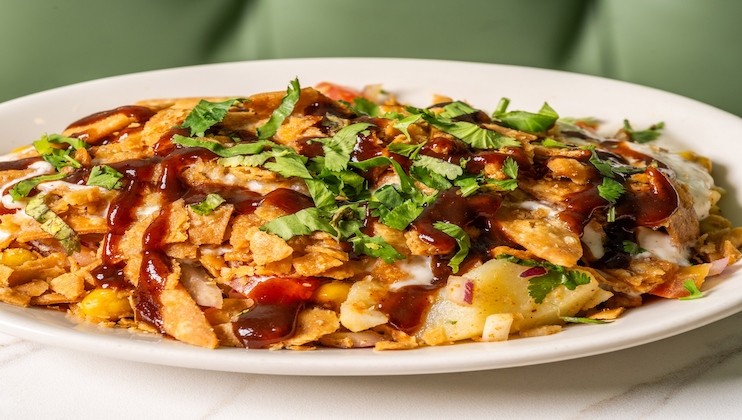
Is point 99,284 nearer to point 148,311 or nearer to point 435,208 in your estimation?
point 148,311

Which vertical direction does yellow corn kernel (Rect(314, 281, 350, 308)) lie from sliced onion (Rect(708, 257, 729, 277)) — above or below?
above

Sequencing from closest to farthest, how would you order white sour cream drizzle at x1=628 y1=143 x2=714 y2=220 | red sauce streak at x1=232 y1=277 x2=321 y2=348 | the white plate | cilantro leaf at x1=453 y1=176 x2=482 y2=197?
the white plate, red sauce streak at x1=232 y1=277 x2=321 y2=348, cilantro leaf at x1=453 y1=176 x2=482 y2=197, white sour cream drizzle at x1=628 y1=143 x2=714 y2=220

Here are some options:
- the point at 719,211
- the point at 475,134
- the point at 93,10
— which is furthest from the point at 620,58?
the point at 93,10

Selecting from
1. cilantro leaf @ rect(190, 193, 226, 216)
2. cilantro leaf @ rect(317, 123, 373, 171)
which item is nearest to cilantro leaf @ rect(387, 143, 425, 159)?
cilantro leaf @ rect(317, 123, 373, 171)

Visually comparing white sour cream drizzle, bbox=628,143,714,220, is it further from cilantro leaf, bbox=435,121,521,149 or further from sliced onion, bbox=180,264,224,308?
sliced onion, bbox=180,264,224,308

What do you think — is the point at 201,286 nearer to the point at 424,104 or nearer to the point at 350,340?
the point at 350,340

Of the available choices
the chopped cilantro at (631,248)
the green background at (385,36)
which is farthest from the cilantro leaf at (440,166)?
the green background at (385,36)
